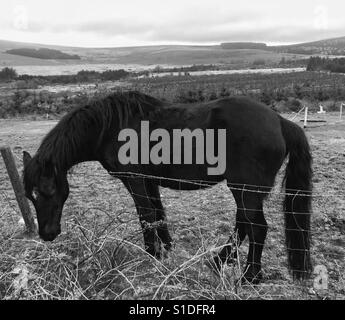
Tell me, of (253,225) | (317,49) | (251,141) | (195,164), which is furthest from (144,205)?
(317,49)

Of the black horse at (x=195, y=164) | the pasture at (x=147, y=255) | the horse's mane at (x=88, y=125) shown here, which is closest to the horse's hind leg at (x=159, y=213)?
the black horse at (x=195, y=164)

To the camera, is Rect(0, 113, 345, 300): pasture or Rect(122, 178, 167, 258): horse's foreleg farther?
Rect(122, 178, 167, 258): horse's foreleg

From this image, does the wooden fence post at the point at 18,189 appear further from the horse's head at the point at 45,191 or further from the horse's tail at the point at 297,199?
the horse's tail at the point at 297,199

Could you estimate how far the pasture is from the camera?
2.86 m

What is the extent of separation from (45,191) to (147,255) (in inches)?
43.3

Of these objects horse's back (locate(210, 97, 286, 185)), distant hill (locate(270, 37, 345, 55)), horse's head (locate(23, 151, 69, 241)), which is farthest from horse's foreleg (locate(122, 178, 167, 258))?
distant hill (locate(270, 37, 345, 55))

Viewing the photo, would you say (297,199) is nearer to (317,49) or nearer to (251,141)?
(251,141)

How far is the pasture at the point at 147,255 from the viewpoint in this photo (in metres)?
2.86

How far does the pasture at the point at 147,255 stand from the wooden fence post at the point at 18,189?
127 millimetres

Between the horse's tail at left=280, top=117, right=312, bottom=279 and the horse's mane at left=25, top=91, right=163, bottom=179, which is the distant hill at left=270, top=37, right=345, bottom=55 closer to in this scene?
the horse's tail at left=280, top=117, right=312, bottom=279

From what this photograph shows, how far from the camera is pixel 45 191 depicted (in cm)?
363

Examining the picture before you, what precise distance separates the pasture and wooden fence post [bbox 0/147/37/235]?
0.42 ft

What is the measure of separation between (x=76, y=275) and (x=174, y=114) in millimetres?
1699
